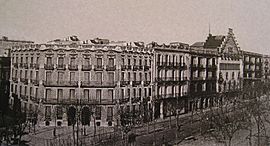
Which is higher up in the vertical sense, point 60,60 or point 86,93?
point 60,60

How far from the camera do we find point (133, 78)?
2.94m

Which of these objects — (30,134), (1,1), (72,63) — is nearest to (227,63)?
(72,63)

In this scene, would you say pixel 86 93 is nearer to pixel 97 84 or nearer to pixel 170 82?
pixel 97 84

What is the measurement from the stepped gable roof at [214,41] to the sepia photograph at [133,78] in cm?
1

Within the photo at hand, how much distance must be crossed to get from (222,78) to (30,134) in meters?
1.77

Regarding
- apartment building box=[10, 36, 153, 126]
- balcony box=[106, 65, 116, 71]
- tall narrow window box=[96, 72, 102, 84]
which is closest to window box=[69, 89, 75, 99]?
apartment building box=[10, 36, 153, 126]

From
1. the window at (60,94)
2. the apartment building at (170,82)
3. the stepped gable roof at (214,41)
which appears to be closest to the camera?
the window at (60,94)

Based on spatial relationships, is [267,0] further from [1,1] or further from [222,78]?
[1,1]

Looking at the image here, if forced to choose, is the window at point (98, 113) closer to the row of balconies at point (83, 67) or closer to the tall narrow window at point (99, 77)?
the tall narrow window at point (99, 77)

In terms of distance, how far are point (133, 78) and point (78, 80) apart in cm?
46

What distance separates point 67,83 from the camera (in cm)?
288

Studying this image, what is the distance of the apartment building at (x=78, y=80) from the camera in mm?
2873

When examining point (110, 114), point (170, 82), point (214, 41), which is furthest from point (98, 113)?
point (214, 41)

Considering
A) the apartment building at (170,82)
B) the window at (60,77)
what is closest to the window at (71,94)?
the window at (60,77)
